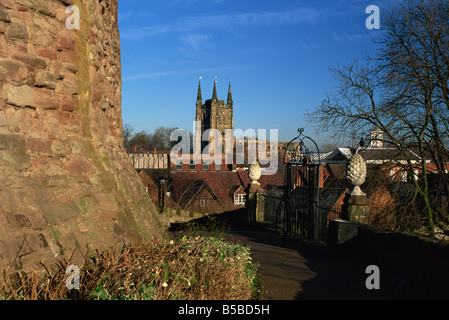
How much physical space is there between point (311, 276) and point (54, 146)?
448 centimetres

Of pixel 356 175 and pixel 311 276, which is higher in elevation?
pixel 356 175

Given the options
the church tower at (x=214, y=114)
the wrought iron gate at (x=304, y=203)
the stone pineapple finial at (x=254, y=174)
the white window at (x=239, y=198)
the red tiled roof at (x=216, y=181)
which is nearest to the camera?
the wrought iron gate at (x=304, y=203)

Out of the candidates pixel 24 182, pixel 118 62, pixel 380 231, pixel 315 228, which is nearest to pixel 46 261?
pixel 24 182

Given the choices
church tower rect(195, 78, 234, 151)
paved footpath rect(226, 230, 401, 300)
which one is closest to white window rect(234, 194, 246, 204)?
paved footpath rect(226, 230, 401, 300)

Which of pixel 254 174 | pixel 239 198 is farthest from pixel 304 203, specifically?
pixel 239 198

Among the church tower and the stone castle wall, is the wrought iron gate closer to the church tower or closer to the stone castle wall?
the stone castle wall

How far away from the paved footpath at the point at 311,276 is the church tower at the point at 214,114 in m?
89.9

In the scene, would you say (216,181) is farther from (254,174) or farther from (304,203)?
(304,203)

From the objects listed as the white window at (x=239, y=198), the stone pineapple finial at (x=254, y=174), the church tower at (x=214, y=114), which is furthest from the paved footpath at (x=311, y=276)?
the church tower at (x=214, y=114)

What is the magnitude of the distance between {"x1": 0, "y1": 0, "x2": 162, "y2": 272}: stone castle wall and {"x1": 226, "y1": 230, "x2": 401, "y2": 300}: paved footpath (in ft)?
7.05

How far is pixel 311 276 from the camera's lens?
6.12 m

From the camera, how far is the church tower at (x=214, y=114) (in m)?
101

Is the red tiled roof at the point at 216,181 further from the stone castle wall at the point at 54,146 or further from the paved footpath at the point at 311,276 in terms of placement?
the stone castle wall at the point at 54,146
